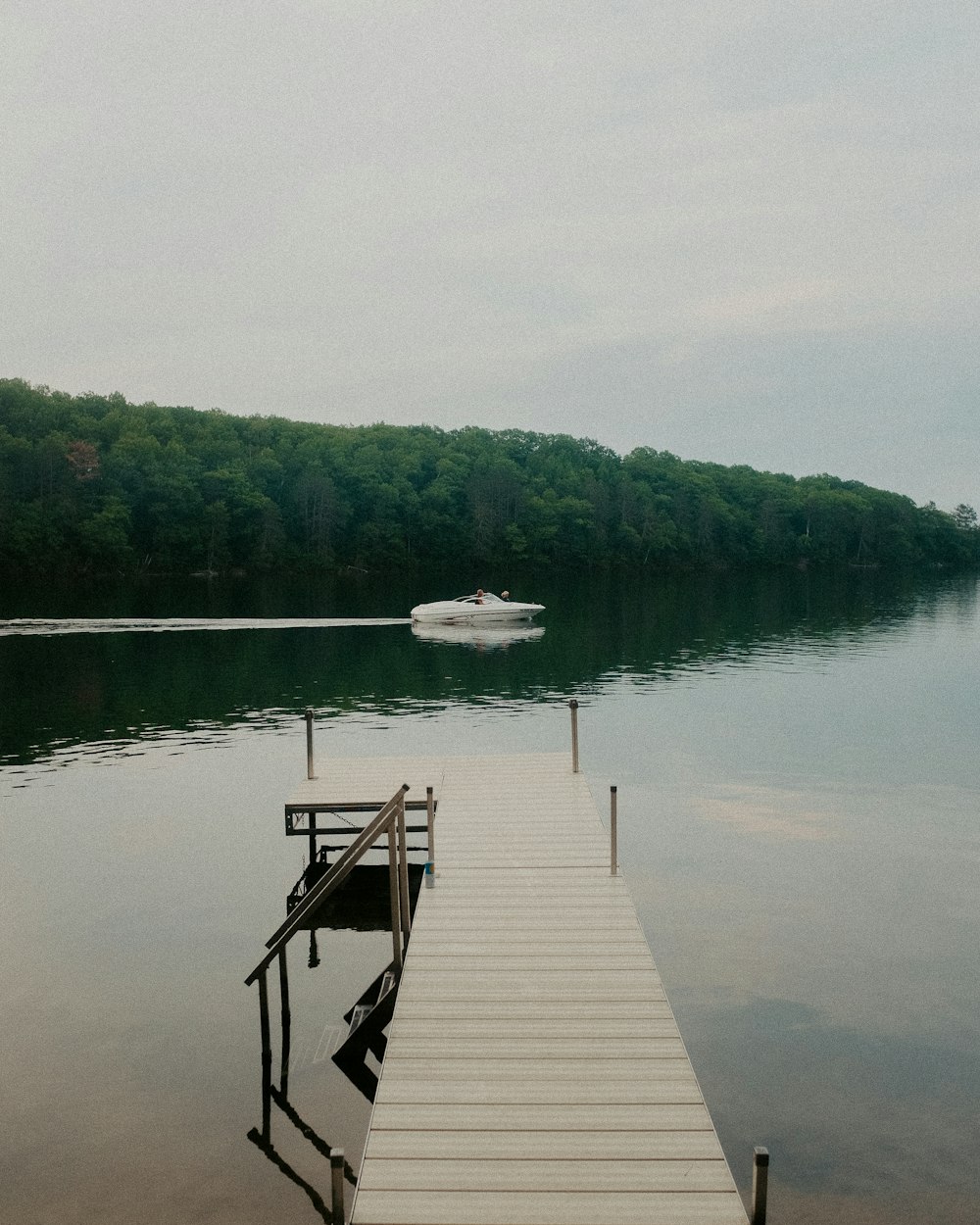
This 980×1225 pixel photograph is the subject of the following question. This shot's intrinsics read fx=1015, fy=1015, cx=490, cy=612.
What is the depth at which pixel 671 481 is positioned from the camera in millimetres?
166625

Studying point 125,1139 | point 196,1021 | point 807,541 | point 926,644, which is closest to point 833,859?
point 196,1021

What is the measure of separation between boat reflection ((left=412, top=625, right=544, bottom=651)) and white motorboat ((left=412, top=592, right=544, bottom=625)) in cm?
75

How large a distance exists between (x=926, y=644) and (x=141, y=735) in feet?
138

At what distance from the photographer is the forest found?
4313 inches

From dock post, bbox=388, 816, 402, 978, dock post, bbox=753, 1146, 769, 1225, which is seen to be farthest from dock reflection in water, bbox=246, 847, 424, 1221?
dock post, bbox=753, 1146, 769, 1225

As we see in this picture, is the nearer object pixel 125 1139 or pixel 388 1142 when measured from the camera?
pixel 388 1142

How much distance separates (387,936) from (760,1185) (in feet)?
31.3

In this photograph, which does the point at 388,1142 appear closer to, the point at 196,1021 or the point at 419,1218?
the point at 419,1218

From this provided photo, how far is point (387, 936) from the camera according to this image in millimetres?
14734

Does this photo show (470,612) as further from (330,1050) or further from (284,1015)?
(330,1050)

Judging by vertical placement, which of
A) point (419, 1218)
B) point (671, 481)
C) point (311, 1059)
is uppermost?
point (671, 481)

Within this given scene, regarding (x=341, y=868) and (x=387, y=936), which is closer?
(x=341, y=868)

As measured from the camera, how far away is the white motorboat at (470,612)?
62469mm

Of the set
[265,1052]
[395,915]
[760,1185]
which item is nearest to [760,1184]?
[760,1185]
